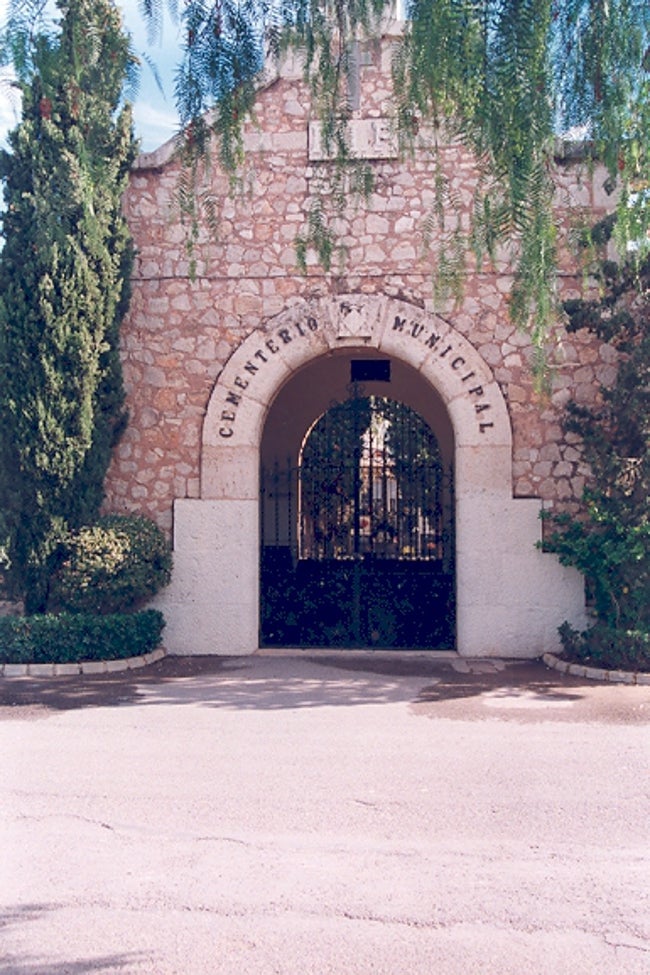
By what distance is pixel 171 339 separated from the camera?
1036 cm

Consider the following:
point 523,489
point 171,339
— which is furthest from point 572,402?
point 171,339

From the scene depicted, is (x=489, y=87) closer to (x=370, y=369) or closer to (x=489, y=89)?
(x=489, y=89)

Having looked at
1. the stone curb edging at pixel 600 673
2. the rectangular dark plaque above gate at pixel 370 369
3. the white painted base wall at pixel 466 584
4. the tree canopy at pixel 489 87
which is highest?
the rectangular dark plaque above gate at pixel 370 369

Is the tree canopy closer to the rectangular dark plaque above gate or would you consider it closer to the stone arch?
the stone arch

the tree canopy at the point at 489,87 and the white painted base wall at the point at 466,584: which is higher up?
the tree canopy at the point at 489,87

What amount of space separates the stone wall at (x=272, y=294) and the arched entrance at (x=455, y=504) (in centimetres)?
15

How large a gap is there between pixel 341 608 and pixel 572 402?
14.2ft

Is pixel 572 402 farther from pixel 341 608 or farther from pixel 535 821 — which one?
pixel 535 821

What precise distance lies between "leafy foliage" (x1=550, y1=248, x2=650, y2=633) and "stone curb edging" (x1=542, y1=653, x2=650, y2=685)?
1.63ft

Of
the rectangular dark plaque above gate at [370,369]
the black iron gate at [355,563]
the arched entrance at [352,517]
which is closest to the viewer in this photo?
the black iron gate at [355,563]

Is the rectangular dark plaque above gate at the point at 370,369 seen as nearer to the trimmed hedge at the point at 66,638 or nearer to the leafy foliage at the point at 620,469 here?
the leafy foliage at the point at 620,469

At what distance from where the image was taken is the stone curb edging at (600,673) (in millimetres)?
8664

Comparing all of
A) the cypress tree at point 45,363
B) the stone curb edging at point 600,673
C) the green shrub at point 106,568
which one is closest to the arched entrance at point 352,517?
the stone curb edging at point 600,673

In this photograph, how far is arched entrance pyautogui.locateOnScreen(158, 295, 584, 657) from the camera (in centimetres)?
986
